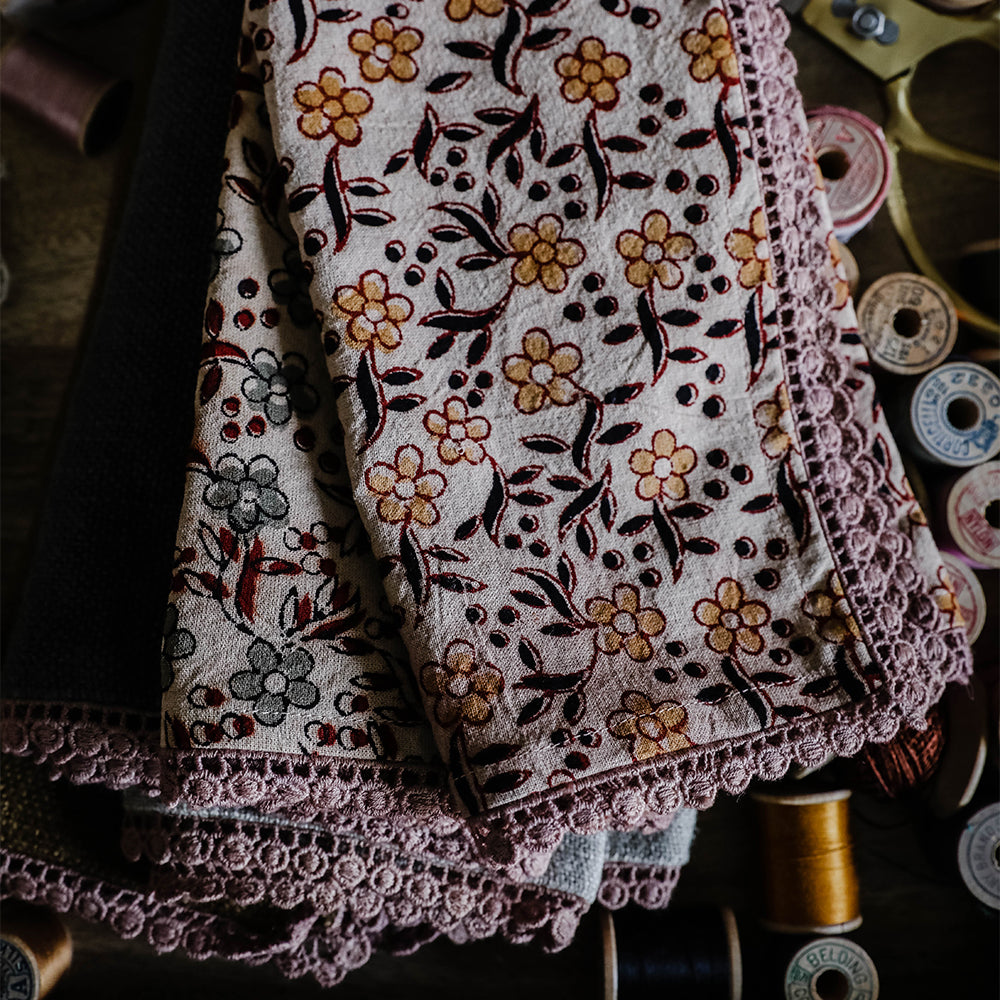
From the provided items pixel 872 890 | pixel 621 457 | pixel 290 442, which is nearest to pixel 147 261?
pixel 290 442

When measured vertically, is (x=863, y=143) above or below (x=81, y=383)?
above

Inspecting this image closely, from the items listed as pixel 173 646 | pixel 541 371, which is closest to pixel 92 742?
pixel 173 646

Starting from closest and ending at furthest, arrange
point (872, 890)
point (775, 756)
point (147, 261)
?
point (775, 756), point (147, 261), point (872, 890)

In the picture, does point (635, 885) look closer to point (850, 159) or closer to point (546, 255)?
point (546, 255)

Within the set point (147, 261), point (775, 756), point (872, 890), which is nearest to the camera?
point (775, 756)

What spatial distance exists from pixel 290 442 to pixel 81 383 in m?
0.29

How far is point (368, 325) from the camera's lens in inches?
25.5

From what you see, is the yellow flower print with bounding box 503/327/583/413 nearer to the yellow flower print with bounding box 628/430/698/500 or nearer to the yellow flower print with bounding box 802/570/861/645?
the yellow flower print with bounding box 628/430/698/500

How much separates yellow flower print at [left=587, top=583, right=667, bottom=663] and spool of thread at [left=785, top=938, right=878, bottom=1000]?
0.46 meters

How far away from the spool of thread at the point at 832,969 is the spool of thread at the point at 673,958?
0.06 m

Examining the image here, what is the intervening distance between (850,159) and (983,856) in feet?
2.36

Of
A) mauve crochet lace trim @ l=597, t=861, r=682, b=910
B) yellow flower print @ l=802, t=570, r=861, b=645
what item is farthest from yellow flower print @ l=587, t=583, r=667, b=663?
mauve crochet lace trim @ l=597, t=861, r=682, b=910

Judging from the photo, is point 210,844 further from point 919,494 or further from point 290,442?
point 919,494

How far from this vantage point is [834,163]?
0.85 m
